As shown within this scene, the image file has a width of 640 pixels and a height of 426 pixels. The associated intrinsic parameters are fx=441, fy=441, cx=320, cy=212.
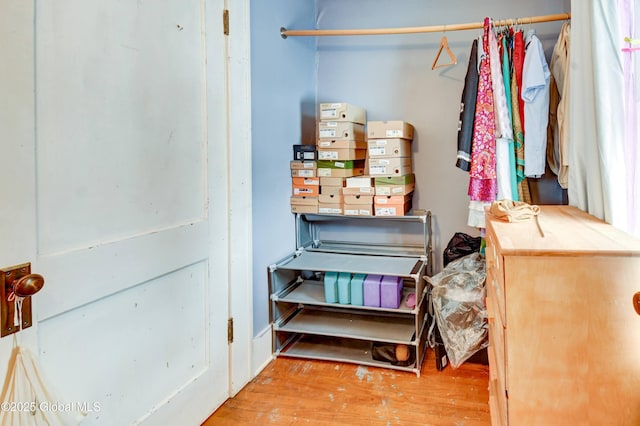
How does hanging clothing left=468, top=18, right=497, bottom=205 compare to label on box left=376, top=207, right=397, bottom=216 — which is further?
label on box left=376, top=207, right=397, bottom=216

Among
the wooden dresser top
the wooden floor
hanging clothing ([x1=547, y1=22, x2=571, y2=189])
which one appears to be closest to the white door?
the wooden floor

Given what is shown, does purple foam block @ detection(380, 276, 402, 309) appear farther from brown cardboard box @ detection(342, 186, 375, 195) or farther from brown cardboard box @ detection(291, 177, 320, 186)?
brown cardboard box @ detection(291, 177, 320, 186)

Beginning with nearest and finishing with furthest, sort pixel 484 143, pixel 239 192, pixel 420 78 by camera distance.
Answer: pixel 239 192 → pixel 484 143 → pixel 420 78

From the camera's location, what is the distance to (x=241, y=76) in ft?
7.00

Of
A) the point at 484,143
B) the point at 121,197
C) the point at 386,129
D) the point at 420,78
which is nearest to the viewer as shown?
the point at 121,197

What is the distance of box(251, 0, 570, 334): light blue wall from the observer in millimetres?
2566

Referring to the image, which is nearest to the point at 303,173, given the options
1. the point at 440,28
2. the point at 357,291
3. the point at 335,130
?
the point at 335,130

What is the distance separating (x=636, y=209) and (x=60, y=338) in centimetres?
178

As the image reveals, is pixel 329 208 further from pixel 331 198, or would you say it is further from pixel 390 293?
pixel 390 293

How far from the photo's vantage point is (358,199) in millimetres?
2650

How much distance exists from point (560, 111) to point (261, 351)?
2011mm

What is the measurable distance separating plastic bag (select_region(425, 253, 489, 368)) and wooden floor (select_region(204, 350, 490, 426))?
0.51ft

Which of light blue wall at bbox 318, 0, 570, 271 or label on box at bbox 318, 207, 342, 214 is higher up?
light blue wall at bbox 318, 0, 570, 271

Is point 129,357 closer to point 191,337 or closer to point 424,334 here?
point 191,337
